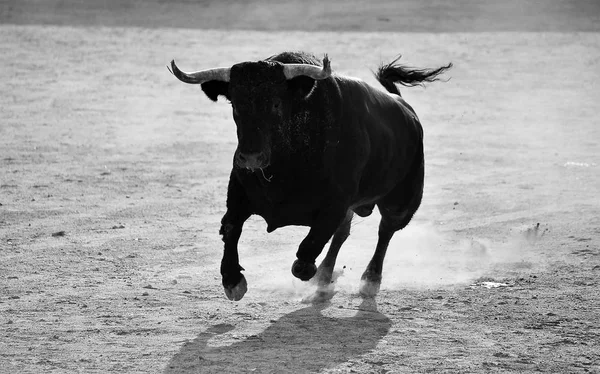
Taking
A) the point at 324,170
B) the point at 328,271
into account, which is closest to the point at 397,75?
the point at 328,271

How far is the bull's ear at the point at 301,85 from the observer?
24.0ft

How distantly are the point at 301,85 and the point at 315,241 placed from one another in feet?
3.37

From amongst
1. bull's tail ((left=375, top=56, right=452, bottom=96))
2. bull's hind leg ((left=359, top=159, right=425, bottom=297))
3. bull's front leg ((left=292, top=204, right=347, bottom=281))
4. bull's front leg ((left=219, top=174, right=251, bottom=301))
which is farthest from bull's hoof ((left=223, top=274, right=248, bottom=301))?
bull's tail ((left=375, top=56, right=452, bottom=96))

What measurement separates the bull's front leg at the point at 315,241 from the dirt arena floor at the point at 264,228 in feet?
1.17

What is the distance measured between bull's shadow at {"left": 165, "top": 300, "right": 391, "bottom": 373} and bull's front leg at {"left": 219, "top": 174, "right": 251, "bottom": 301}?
0.26 metres

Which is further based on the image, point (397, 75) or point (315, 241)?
point (397, 75)

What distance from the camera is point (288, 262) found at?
30.2ft

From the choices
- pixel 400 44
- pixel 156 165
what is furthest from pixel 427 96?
pixel 156 165

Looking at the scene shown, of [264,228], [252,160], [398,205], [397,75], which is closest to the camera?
[252,160]

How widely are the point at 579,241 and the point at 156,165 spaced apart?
539 cm

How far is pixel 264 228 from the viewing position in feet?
34.7

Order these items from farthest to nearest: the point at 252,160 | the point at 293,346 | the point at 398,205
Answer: the point at 398,205 < the point at 252,160 < the point at 293,346

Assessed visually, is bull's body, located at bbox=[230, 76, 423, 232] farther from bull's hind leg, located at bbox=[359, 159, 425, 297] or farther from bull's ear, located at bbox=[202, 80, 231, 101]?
bull's hind leg, located at bbox=[359, 159, 425, 297]

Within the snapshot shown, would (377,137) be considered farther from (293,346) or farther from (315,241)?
(293,346)
